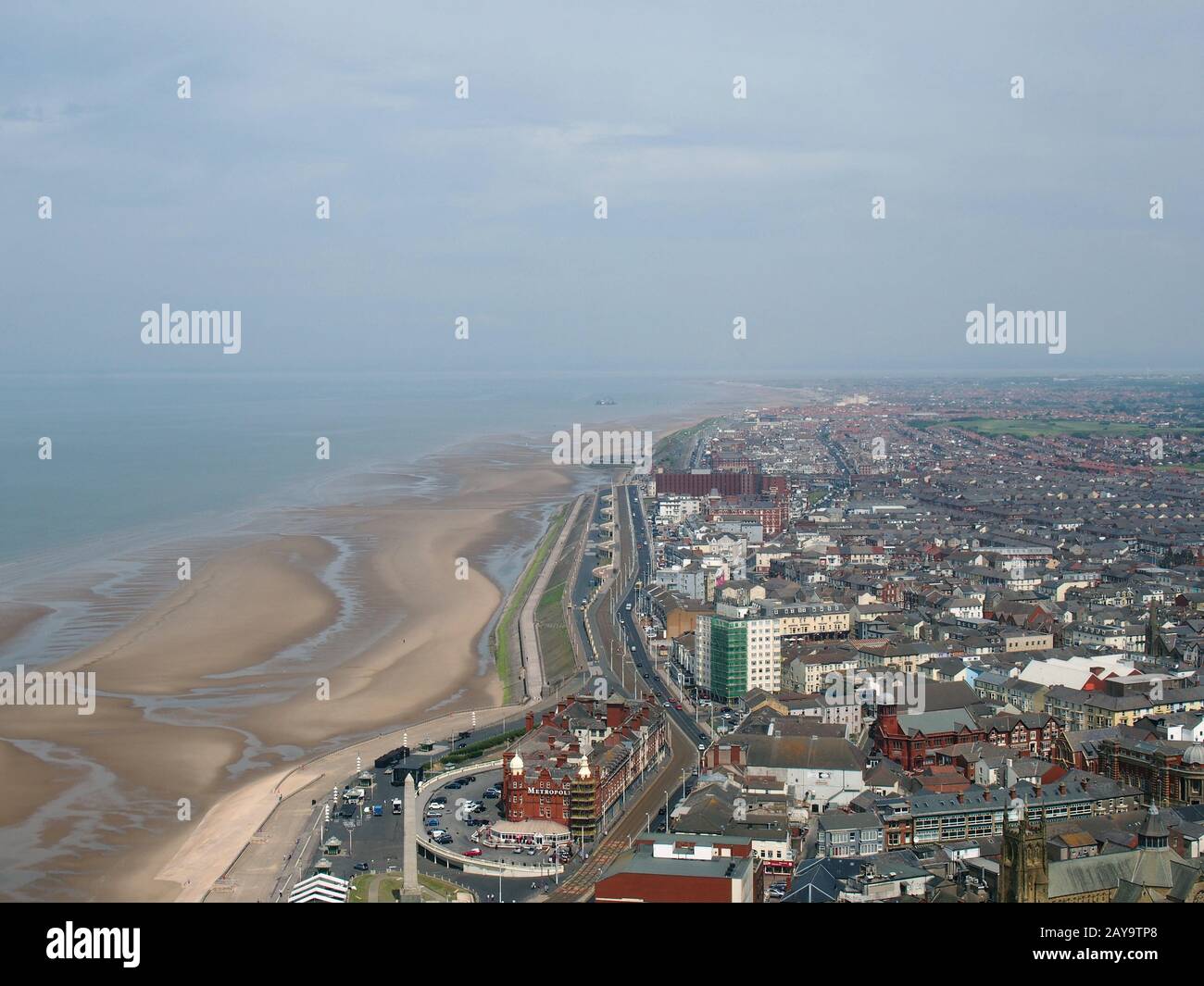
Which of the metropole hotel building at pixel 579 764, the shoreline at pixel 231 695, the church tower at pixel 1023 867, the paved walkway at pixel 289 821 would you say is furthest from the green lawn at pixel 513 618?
the church tower at pixel 1023 867

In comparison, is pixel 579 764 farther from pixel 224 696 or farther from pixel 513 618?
pixel 513 618

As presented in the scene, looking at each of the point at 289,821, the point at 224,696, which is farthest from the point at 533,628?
the point at 289,821


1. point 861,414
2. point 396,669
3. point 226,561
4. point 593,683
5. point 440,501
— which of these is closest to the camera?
point 593,683

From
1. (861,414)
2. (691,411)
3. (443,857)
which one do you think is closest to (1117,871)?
(443,857)

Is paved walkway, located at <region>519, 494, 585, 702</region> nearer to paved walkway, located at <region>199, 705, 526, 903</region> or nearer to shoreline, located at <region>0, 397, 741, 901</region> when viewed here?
shoreline, located at <region>0, 397, 741, 901</region>

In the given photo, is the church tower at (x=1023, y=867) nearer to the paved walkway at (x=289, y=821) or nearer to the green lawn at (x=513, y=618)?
the paved walkway at (x=289, y=821)

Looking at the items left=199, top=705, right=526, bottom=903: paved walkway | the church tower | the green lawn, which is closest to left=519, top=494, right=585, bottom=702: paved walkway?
the green lawn

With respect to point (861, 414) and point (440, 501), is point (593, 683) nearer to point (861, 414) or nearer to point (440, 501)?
point (440, 501)
